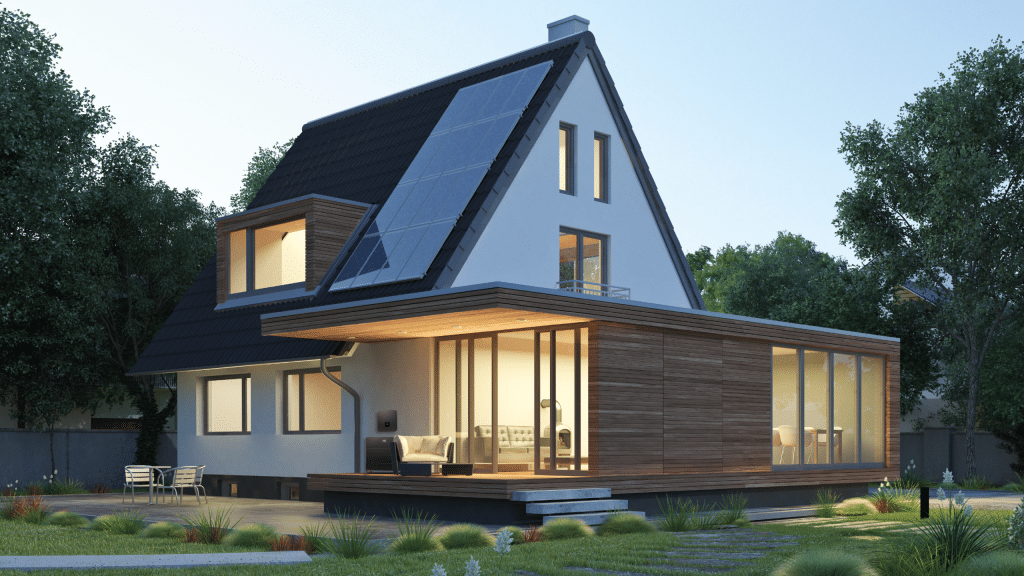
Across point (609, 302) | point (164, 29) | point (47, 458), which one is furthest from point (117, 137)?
point (609, 302)

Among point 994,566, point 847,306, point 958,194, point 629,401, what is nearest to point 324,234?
point 629,401

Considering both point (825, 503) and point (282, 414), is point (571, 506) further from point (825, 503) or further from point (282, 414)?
point (282, 414)

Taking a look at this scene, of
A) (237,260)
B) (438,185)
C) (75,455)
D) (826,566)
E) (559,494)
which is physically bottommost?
(75,455)

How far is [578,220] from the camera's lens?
62.7 ft

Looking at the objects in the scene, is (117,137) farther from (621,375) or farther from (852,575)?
(852,575)

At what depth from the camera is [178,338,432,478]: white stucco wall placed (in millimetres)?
17359

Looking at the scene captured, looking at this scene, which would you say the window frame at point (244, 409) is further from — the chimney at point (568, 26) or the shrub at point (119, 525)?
the chimney at point (568, 26)

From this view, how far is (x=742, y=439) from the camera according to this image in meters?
16.8

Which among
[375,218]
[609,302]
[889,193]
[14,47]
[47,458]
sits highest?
[14,47]

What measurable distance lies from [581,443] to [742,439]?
3485 millimetres

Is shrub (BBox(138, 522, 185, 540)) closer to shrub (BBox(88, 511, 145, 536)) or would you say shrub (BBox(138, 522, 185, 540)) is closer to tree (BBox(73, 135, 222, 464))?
shrub (BBox(88, 511, 145, 536))

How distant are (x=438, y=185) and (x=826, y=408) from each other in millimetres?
8131

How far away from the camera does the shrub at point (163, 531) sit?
1134 centimetres

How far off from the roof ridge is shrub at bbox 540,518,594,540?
1062 centimetres
